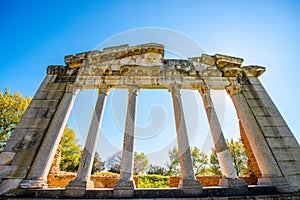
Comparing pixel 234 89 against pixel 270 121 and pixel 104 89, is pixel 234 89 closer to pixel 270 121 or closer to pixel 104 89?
pixel 270 121

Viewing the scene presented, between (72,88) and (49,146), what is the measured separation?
333 cm

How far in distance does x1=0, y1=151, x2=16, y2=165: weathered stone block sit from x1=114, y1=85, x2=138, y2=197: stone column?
15.3ft

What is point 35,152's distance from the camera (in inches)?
263

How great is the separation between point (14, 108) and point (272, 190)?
2712cm

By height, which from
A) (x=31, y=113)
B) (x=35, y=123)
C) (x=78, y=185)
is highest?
(x=31, y=113)

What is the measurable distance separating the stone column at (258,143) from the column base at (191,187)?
306 cm

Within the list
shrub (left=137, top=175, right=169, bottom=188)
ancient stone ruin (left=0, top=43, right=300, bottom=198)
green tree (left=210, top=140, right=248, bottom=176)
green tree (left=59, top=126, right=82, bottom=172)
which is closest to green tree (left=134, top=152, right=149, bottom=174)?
green tree (left=59, top=126, right=82, bottom=172)

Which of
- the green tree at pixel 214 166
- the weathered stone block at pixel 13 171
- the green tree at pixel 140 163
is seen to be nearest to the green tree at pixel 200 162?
the green tree at pixel 214 166

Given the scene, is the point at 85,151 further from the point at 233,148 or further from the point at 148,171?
the point at 148,171

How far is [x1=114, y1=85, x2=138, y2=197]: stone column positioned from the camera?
224 inches

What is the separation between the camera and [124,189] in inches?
224

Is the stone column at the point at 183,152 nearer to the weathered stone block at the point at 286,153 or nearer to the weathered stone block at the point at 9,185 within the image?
the weathered stone block at the point at 286,153

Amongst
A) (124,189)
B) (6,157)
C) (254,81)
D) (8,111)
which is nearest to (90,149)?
(124,189)

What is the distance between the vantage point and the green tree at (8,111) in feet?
64.3
